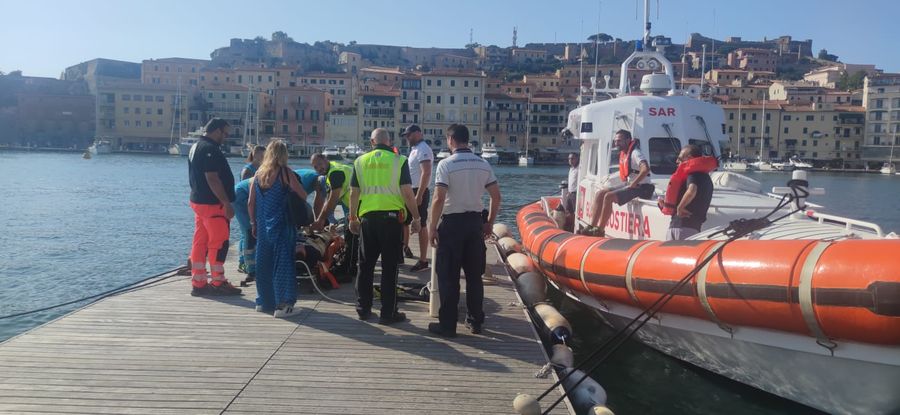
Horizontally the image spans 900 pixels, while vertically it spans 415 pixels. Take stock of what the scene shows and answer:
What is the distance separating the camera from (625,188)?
828 cm

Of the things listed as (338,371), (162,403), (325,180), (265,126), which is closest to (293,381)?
(338,371)

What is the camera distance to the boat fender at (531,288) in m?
7.32

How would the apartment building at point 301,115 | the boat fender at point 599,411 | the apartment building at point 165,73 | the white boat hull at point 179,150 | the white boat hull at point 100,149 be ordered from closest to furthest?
the boat fender at point 599,411
the white boat hull at point 100,149
the white boat hull at point 179,150
the apartment building at point 301,115
the apartment building at point 165,73

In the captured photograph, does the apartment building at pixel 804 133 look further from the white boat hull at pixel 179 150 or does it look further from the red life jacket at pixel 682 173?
the red life jacket at pixel 682 173

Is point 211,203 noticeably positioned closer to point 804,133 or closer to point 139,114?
point 139,114

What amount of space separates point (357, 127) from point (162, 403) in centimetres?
9275

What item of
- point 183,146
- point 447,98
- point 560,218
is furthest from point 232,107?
point 560,218

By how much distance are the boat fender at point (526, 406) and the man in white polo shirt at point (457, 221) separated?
5.38 feet

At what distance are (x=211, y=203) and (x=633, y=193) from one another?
484 cm

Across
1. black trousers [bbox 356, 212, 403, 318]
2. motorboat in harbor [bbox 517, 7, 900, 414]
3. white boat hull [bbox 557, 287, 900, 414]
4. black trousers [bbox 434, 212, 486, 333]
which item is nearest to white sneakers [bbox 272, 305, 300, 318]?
black trousers [bbox 356, 212, 403, 318]

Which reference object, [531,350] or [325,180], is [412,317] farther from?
[325,180]

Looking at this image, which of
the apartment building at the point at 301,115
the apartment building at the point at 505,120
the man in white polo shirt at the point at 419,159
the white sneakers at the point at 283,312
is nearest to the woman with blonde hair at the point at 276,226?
the white sneakers at the point at 283,312

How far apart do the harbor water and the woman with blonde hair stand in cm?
341

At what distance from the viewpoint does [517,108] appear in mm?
97562
